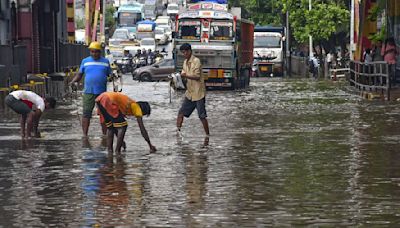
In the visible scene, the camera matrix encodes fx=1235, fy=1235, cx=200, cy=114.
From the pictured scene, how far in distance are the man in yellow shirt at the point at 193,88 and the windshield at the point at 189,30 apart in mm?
23704

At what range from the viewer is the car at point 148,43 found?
295ft

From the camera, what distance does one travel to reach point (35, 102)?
21000 millimetres

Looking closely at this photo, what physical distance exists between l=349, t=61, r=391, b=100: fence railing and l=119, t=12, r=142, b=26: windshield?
3055 inches

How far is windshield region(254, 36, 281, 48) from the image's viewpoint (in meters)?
74.9

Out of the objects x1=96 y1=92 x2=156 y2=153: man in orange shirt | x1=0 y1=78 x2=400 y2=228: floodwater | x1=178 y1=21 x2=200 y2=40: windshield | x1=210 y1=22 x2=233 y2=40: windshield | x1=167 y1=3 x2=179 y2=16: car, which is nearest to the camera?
x1=0 y1=78 x2=400 y2=228: floodwater

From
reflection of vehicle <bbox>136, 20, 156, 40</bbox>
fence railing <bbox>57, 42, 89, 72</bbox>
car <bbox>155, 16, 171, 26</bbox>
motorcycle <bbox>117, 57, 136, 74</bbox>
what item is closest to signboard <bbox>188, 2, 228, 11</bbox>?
fence railing <bbox>57, 42, 89, 72</bbox>

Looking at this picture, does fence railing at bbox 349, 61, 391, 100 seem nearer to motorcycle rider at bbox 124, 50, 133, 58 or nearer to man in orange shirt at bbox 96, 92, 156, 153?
man in orange shirt at bbox 96, 92, 156, 153

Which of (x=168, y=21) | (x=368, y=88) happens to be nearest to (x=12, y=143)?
(x=368, y=88)

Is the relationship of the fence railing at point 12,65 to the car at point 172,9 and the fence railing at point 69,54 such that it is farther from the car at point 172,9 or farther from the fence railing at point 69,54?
the car at point 172,9

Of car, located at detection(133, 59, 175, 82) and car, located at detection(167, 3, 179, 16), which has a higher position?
car, located at detection(167, 3, 179, 16)

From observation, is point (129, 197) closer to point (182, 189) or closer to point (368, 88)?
point (182, 189)

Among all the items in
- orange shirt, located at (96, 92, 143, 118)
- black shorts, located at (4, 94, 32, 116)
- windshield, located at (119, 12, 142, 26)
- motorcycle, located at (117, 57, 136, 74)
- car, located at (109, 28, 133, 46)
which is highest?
orange shirt, located at (96, 92, 143, 118)

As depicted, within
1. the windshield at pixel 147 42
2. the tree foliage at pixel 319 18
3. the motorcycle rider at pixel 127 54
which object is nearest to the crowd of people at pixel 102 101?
the tree foliage at pixel 319 18

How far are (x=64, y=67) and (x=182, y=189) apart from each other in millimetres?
34315
